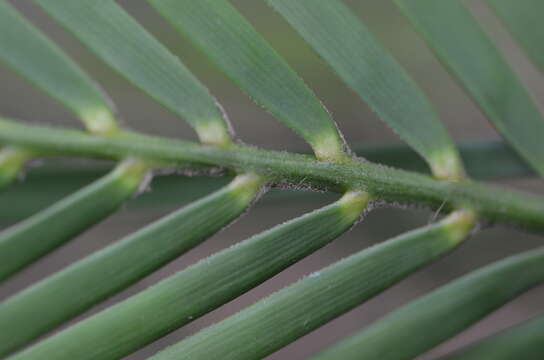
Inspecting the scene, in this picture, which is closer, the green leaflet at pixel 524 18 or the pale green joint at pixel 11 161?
the pale green joint at pixel 11 161

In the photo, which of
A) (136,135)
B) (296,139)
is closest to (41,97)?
(296,139)

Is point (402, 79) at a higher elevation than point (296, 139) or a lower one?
lower

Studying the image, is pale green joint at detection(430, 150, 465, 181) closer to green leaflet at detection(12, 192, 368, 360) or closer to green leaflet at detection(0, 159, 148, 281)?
green leaflet at detection(12, 192, 368, 360)

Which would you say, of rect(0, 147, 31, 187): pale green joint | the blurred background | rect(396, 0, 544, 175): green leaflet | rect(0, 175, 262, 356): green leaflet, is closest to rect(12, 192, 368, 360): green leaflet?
rect(0, 175, 262, 356): green leaflet

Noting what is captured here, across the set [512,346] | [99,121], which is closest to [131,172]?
[99,121]

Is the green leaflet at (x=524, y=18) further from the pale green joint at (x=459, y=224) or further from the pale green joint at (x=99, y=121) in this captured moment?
the pale green joint at (x=99, y=121)

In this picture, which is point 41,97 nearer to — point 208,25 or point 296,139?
point 296,139

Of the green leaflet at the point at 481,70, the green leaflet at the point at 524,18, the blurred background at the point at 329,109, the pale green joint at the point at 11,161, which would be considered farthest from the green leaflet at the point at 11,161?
the blurred background at the point at 329,109
